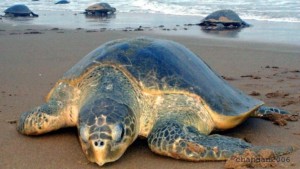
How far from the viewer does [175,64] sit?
3.11 metres

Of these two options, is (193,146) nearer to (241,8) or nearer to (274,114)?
(274,114)

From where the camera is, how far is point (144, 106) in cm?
283

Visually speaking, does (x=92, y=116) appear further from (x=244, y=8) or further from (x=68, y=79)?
(x=244, y=8)

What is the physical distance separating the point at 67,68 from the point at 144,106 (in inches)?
138

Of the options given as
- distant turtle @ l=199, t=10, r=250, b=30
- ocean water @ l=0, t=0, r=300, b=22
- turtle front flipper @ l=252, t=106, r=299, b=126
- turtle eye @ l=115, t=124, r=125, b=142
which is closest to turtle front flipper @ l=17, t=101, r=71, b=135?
turtle eye @ l=115, t=124, r=125, b=142

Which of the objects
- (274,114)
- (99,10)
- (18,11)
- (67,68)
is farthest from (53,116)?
(18,11)

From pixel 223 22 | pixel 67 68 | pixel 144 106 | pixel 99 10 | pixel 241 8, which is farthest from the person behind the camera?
pixel 99 10

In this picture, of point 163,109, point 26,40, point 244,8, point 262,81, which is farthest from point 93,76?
point 244,8

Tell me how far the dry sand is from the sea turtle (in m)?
0.12

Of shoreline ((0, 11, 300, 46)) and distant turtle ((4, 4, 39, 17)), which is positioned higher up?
distant turtle ((4, 4, 39, 17))

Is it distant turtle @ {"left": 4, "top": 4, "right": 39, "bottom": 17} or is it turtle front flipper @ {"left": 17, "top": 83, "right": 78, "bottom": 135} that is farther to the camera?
distant turtle @ {"left": 4, "top": 4, "right": 39, "bottom": 17}

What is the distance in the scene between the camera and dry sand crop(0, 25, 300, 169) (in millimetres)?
2594

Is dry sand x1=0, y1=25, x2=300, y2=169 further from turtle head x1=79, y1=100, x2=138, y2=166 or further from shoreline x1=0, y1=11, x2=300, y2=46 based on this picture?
shoreline x1=0, y1=11, x2=300, y2=46

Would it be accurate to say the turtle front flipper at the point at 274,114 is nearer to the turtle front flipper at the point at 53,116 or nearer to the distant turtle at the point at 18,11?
the turtle front flipper at the point at 53,116
